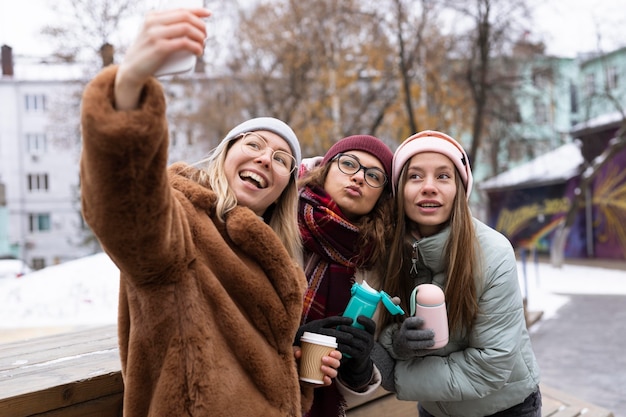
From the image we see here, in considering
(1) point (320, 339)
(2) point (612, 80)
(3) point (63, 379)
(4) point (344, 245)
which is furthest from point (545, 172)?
(3) point (63, 379)

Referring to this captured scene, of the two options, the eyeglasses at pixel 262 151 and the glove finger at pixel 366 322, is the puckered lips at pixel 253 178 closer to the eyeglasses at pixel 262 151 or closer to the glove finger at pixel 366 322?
the eyeglasses at pixel 262 151

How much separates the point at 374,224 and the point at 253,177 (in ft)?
2.01

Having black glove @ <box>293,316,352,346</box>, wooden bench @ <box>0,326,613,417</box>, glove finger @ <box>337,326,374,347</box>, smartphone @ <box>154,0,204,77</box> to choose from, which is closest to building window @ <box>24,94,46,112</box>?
wooden bench @ <box>0,326,613,417</box>

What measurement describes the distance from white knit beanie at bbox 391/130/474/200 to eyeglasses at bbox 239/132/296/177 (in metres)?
0.54

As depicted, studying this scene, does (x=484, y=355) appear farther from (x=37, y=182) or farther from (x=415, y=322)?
(x=37, y=182)

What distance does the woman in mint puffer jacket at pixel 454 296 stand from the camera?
6.57 ft

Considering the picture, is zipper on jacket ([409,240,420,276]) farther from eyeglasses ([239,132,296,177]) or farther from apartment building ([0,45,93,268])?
apartment building ([0,45,93,268])

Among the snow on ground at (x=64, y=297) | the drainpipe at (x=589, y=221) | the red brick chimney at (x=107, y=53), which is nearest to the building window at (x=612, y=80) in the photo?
the drainpipe at (x=589, y=221)

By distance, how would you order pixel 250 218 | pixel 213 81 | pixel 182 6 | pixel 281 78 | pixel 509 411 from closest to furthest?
pixel 182 6 < pixel 250 218 < pixel 509 411 < pixel 281 78 < pixel 213 81

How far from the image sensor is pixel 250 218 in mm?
1654

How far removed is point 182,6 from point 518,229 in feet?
80.4

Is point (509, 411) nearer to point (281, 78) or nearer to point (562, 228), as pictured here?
point (281, 78)

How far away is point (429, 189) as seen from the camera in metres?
2.09

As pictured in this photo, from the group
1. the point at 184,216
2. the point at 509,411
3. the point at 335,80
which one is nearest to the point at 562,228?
the point at 335,80
